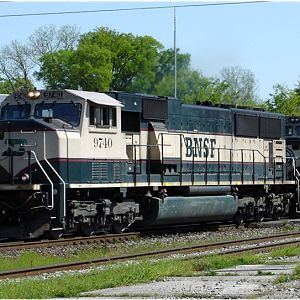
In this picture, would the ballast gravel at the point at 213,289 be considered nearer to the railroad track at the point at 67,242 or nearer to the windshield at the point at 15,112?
the railroad track at the point at 67,242

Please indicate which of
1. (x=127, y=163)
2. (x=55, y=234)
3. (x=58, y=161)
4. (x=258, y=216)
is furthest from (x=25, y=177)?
(x=258, y=216)

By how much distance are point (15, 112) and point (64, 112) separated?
1277 mm

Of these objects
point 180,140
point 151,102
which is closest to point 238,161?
point 180,140

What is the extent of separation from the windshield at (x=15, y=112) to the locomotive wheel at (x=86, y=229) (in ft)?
9.62

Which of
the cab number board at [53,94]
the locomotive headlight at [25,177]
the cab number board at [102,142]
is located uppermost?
the cab number board at [53,94]

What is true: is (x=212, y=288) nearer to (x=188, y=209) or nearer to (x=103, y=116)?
(x=103, y=116)

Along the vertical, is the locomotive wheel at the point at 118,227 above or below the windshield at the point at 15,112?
below

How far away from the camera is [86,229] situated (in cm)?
1827

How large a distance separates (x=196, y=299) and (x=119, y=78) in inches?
2014

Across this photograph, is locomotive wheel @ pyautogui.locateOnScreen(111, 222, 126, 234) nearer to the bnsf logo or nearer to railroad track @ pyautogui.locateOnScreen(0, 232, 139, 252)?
railroad track @ pyautogui.locateOnScreen(0, 232, 139, 252)

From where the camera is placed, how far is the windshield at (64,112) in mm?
17297

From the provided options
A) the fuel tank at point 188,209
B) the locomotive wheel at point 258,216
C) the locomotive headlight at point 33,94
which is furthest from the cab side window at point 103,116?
the locomotive wheel at point 258,216

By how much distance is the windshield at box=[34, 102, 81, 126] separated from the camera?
56.7 ft

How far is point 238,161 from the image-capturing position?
23.2m
